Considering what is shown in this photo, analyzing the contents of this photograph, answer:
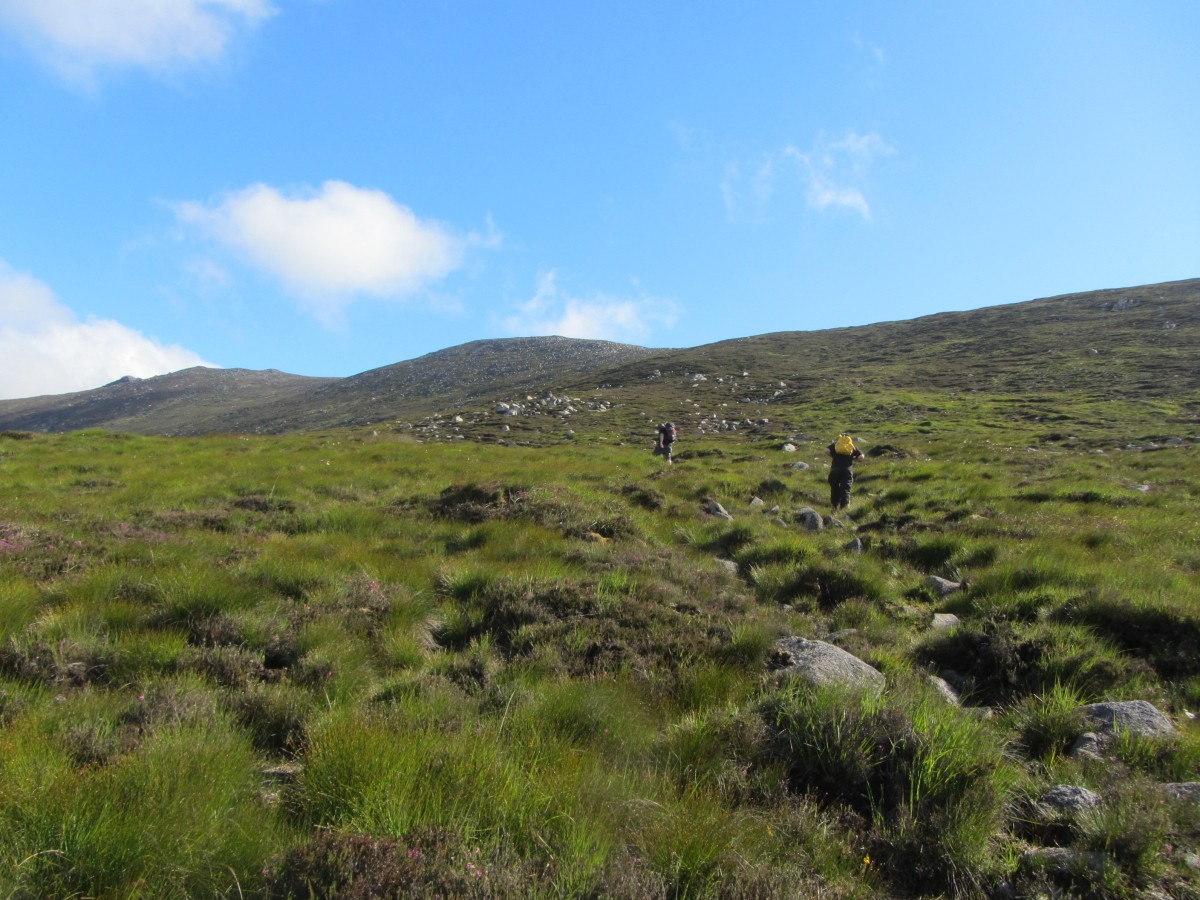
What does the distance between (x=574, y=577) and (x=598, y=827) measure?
400 cm

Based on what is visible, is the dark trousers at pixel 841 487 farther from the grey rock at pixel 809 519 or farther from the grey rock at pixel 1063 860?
the grey rock at pixel 1063 860

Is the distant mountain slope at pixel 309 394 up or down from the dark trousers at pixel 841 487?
up

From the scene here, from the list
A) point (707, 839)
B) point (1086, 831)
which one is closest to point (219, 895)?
point (707, 839)

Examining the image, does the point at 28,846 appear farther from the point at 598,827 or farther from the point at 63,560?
the point at 63,560

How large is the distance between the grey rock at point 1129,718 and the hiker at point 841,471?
8983mm

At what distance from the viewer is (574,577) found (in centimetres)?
662

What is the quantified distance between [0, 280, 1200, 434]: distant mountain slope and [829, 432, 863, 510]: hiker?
36.7 meters

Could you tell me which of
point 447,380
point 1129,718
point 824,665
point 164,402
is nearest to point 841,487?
point 824,665

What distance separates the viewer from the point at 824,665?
467 centimetres

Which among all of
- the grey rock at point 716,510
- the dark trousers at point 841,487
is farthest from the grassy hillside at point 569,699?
the dark trousers at point 841,487

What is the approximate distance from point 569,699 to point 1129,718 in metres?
3.63

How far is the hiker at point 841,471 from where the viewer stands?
42.9ft

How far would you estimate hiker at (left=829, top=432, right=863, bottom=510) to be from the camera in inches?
514

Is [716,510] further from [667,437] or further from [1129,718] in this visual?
[667,437]
